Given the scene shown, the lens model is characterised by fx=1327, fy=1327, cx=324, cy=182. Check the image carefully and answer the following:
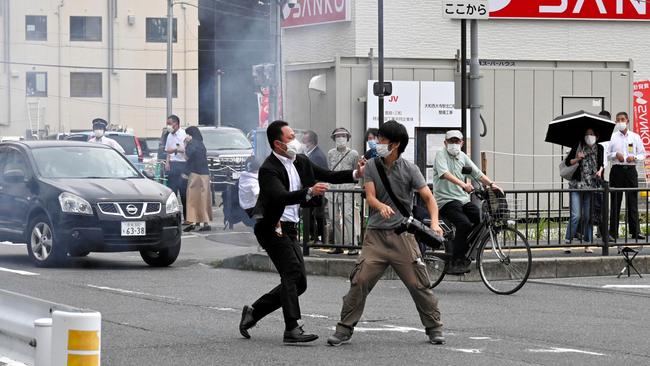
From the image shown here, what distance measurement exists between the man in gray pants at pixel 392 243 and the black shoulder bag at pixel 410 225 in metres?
0.03

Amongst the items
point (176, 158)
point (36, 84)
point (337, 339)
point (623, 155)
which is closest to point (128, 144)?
point (176, 158)

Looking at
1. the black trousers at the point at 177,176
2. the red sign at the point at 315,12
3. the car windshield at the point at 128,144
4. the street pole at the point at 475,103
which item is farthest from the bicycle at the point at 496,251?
the car windshield at the point at 128,144

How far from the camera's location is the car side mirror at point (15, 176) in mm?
16603

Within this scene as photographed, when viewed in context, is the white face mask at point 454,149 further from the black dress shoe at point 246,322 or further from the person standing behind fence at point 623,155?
the person standing behind fence at point 623,155

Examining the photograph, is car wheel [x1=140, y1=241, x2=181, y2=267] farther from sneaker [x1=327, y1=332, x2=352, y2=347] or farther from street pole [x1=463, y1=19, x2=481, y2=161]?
sneaker [x1=327, y1=332, x2=352, y2=347]

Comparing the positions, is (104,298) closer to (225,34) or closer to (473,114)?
(473,114)

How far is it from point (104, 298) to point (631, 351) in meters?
5.31

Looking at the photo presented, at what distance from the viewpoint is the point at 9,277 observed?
1478cm

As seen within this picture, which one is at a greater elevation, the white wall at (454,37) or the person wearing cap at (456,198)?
the white wall at (454,37)

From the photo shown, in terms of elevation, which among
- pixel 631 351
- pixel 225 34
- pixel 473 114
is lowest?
pixel 631 351

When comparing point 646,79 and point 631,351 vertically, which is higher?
point 646,79

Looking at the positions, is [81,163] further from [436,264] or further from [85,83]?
[436,264]

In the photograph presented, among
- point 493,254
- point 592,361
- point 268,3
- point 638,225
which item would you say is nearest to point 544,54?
point 268,3

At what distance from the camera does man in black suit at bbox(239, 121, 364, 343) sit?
33.1 ft
